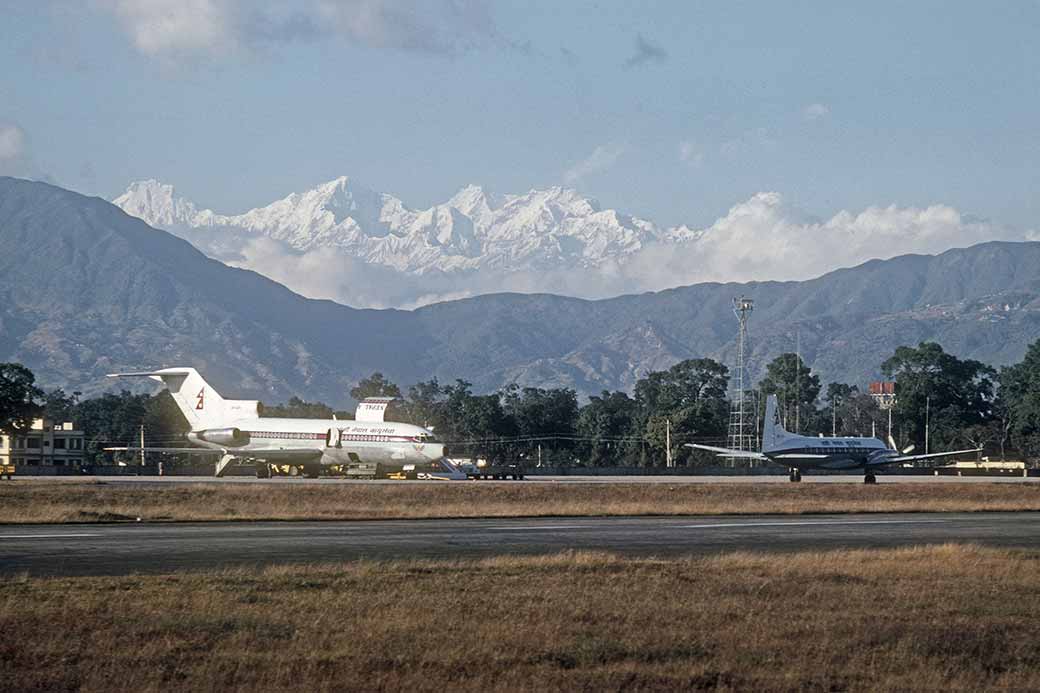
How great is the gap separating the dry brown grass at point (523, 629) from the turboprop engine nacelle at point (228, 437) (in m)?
66.9

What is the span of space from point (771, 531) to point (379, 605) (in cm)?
2361

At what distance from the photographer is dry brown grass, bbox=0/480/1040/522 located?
2042 inches

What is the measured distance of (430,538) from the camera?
3922 centimetres

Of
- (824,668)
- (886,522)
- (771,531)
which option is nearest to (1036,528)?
(886,522)

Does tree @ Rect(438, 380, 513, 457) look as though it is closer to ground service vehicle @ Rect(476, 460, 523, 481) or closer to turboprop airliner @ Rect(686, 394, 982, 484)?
ground service vehicle @ Rect(476, 460, 523, 481)

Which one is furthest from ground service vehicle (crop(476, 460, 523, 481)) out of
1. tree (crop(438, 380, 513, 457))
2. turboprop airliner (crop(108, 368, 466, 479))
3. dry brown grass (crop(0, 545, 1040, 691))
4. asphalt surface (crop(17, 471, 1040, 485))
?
tree (crop(438, 380, 513, 457))

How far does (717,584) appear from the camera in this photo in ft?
87.5

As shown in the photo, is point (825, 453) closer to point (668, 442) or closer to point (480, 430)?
point (668, 442)

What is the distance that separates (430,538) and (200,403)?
62783mm

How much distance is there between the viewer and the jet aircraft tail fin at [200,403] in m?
97.8

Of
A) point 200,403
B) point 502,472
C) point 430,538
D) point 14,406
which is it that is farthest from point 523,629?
point 14,406

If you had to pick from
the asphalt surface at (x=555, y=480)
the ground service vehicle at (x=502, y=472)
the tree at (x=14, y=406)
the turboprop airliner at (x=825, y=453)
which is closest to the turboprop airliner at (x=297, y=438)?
the asphalt surface at (x=555, y=480)

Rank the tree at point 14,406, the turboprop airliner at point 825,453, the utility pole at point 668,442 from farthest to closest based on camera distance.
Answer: the utility pole at point 668,442, the tree at point 14,406, the turboprop airliner at point 825,453

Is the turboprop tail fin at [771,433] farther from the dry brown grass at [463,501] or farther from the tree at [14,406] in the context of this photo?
the tree at [14,406]
